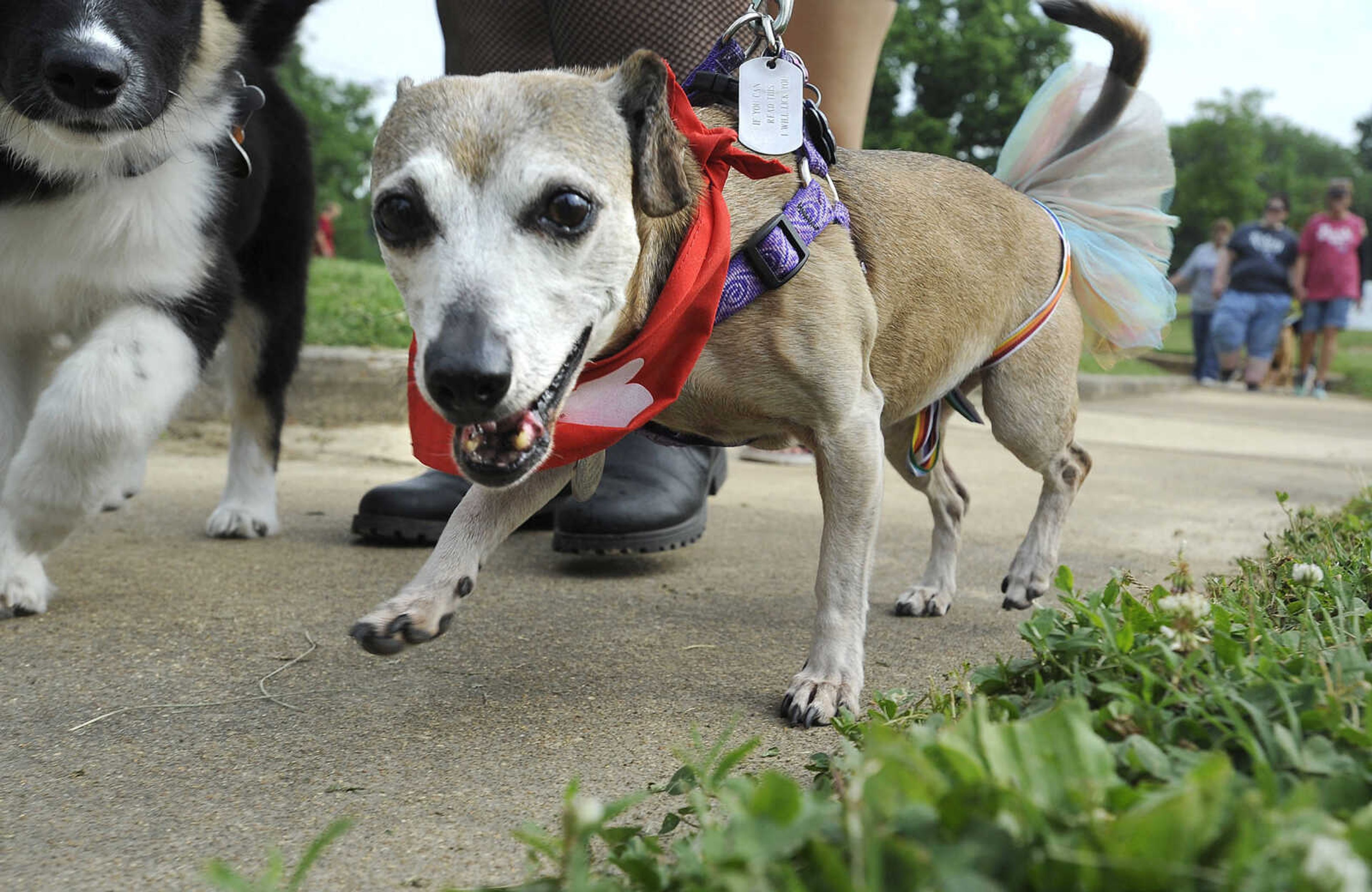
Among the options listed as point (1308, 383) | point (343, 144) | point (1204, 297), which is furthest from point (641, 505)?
point (343, 144)

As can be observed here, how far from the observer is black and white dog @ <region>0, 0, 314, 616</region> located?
90.0 inches

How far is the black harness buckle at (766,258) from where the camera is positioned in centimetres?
201

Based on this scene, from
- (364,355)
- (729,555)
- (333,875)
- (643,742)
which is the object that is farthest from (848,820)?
(364,355)

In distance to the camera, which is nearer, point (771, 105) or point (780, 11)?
Answer: point (771, 105)

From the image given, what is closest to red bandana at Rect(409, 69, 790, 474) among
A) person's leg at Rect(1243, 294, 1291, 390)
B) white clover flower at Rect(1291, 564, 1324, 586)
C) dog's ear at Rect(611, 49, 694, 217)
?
dog's ear at Rect(611, 49, 694, 217)

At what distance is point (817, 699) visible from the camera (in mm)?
1949

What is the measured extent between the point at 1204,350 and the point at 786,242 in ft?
46.1

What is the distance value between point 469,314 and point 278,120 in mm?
2196

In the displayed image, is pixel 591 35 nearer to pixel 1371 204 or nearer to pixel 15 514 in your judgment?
pixel 15 514

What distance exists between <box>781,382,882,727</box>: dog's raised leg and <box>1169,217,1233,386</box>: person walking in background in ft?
42.4

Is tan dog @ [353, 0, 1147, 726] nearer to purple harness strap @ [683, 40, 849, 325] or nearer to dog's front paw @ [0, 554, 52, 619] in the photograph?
purple harness strap @ [683, 40, 849, 325]

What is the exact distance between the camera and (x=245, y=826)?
4.94ft

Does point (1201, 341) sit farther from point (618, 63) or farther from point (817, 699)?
point (817, 699)

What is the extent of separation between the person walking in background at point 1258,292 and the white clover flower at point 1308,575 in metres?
12.9
